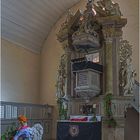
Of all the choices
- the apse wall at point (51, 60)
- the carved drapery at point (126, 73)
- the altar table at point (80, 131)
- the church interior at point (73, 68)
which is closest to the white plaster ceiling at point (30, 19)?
the church interior at point (73, 68)

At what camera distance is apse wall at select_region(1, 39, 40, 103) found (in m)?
9.18

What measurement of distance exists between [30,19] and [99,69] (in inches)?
140

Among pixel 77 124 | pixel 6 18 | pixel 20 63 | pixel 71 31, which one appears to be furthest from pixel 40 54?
pixel 77 124

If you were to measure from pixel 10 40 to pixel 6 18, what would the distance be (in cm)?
81

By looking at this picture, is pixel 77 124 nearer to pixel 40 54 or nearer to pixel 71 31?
pixel 71 31

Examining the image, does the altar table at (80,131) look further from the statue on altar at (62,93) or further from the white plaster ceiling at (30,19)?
the white plaster ceiling at (30,19)

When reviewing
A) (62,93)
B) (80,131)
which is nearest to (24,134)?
(80,131)

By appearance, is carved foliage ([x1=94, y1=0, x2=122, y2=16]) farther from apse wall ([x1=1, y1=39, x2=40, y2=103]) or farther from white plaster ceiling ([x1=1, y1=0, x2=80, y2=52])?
apse wall ([x1=1, y1=39, x2=40, y2=103])

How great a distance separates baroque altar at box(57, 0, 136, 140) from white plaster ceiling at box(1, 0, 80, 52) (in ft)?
5.94

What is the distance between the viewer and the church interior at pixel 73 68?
273 inches

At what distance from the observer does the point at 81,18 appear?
785 centimetres

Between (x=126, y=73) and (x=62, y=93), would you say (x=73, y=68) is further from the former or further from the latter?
(x=126, y=73)

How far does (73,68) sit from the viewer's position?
7.40 metres

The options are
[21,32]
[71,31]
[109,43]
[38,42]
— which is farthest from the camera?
[38,42]
